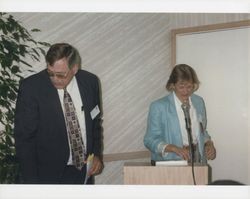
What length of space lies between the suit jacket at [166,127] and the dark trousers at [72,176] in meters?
0.40

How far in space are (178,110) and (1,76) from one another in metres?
0.98

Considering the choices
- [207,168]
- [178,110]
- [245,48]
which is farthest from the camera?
[245,48]

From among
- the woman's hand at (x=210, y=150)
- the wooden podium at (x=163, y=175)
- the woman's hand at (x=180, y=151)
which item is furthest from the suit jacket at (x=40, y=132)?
the woman's hand at (x=210, y=150)

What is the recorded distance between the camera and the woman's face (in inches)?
91.2

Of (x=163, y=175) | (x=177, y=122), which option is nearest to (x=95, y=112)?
(x=177, y=122)

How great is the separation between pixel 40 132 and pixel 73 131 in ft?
0.59

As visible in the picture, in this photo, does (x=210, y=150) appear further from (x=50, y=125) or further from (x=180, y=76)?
(x=50, y=125)

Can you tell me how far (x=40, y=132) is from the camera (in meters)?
2.30

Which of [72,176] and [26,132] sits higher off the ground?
[26,132]

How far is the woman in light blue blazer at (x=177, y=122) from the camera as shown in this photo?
2.22 metres

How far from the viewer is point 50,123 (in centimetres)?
230

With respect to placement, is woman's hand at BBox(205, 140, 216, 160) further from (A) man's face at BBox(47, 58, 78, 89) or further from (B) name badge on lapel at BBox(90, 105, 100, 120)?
(A) man's face at BBox(47, 58, 78, 89)
